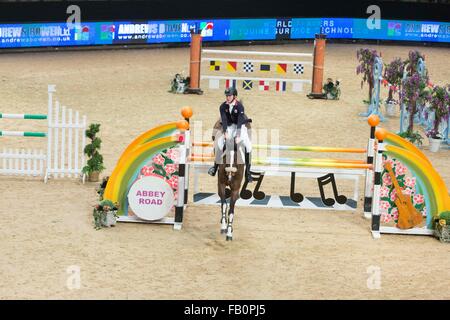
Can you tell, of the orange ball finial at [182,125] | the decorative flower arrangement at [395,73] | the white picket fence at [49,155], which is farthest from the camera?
the decorative flower arrangement at [395,73]

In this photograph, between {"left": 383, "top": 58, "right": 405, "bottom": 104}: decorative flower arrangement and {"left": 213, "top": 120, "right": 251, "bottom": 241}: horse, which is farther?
{"left": 383, "top": 58, "right": 405, "bottom": 104}: decorative flower arrangement

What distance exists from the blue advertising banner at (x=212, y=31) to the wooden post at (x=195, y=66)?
5159 mm

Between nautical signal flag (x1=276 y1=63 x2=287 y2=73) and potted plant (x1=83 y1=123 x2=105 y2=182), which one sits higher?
nautical signal flag (x1=276 y1=63 x2=287 y2=73)

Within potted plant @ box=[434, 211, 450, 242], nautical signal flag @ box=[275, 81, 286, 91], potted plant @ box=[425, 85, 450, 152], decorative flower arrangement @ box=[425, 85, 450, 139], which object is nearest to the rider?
potted plant @ box=[434, 211, 450, 242]

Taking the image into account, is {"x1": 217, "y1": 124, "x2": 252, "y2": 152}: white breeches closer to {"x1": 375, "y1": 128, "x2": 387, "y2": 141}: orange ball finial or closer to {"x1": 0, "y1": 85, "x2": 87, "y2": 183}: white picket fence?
{"x1": 375, "y1": 128, "x2": 387, "y2": 141}: orange ball finial

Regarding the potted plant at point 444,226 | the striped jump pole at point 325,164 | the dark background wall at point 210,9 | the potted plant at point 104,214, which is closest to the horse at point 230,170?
the striped jump pole at point 325,164

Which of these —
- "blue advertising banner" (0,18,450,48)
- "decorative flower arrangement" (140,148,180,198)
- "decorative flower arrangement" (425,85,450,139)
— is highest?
"blue advertising banner" (0,18,450,48)

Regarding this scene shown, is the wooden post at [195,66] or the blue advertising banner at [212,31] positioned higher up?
the blue advertising banner at [212,31]

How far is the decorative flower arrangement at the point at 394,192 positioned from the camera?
1470 centimetres

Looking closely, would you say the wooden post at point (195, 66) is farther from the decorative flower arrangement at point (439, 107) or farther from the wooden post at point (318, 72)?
the decorative flower arrangement at point (439, 107)

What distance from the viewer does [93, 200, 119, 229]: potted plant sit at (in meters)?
14.3

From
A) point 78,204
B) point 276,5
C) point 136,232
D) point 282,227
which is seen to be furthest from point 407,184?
point 276,5

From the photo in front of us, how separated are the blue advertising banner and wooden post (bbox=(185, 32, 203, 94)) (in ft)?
16.9

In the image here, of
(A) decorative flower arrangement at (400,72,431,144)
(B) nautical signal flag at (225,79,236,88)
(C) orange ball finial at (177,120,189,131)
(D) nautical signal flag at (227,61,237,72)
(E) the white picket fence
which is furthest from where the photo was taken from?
(D) nautical signal flag at (227,61,237,72)
